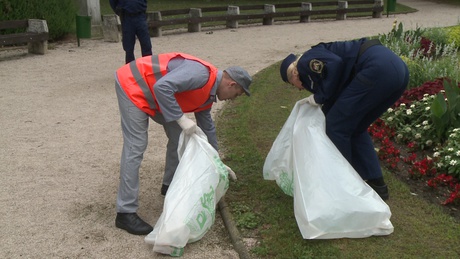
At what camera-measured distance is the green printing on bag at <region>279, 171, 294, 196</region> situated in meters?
4.38

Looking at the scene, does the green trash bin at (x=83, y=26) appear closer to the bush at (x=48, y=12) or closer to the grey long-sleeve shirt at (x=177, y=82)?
the bush at (x=48, y=12)

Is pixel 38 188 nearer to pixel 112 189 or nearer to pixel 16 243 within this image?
pixel 112 189

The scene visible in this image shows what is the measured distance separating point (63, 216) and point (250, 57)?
7.22 m

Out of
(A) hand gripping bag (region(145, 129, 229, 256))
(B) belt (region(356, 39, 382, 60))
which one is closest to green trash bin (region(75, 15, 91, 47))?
(A) hand gripping bag (region(145, 129, 229, 256))

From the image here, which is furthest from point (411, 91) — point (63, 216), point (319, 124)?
point (63, 216)

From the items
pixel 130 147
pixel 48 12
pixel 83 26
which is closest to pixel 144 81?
pixel 130 147

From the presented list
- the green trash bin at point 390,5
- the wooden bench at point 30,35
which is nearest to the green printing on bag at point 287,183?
the wooden bench at point 30,35

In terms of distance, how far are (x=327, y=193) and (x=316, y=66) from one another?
83 cm

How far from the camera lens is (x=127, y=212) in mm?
4117

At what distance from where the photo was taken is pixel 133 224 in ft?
13.4

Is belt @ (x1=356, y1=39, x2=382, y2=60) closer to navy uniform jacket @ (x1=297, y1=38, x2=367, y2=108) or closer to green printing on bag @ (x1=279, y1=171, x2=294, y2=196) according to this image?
navy uniform jacket @ (x1=297, y1=38, x2=367, y2=108)

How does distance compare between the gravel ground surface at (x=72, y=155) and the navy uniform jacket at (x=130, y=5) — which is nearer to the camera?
the gravel ground surface at (x=72, y=155)

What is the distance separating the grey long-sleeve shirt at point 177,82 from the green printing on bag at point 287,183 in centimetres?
83

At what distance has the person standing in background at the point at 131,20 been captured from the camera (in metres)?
8.45
